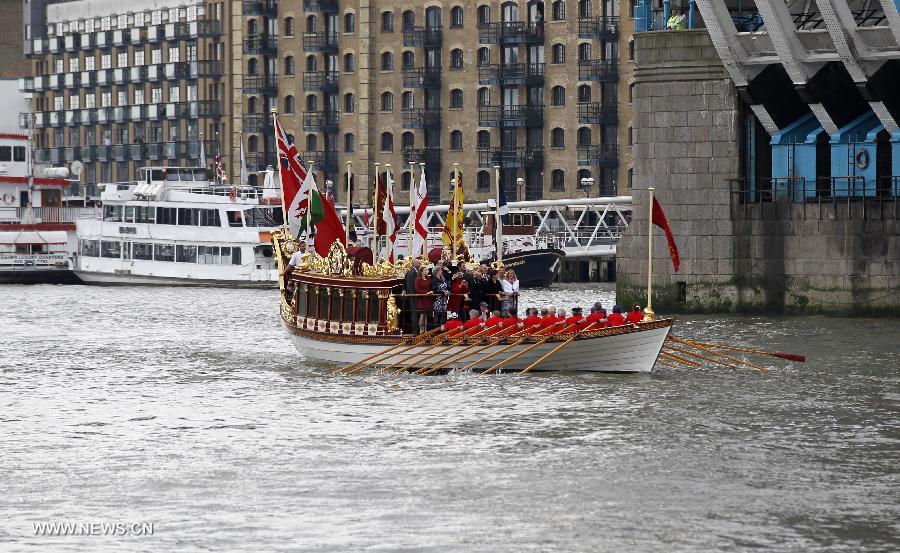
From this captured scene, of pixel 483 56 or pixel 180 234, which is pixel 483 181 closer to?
pixel 483 56

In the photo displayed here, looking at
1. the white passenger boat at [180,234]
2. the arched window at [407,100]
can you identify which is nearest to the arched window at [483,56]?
the arched window at [407,100]

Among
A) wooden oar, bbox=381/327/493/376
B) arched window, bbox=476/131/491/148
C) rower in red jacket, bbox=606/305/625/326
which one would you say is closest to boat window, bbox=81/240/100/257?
arched window, bbox=476/131/491/148

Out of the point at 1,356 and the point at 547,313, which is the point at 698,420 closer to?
the point at 547,313

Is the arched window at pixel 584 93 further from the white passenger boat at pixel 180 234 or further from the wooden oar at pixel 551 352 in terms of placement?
the wooden oar at pixel 551 352

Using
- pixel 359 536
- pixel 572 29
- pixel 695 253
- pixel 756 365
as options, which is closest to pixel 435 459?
pixel 359 536

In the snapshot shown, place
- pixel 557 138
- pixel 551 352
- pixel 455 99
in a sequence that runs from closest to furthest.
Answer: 1. pixel 551 352
2. pixel 557 138
3. pixel 455 99

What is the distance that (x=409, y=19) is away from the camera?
4651 inches

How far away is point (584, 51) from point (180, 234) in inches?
1284

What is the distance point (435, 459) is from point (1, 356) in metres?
23.0

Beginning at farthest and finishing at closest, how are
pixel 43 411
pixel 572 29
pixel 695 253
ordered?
pixel 572 29 → pixel 695 253 → pixel 43 411

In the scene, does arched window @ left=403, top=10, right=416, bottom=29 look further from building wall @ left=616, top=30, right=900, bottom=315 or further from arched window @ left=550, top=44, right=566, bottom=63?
building wall @ left=616, top=30, right=900, bottom=315

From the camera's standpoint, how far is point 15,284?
Result: 95812 millimetres

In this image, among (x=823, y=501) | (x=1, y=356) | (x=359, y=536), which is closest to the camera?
(x=359, y=536)

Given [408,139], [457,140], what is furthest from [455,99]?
[408,139]
